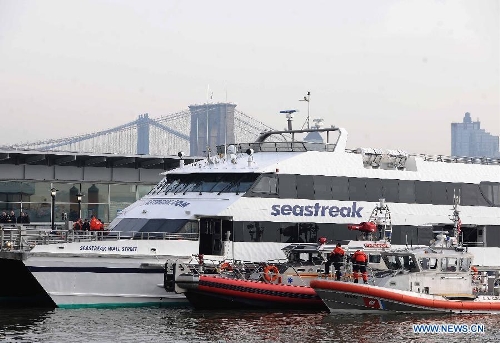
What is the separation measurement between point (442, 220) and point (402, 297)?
21.4ft

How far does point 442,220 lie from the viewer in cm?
3606

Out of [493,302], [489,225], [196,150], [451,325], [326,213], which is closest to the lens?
[451,325]

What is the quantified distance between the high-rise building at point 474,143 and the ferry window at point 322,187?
201ft

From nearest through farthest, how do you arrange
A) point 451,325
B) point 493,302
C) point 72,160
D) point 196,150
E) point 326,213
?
point 451,325, point 493,302, point 326,213, point 72,160, point 196,150

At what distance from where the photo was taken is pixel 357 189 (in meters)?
34.5

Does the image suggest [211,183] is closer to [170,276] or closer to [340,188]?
[340,188]

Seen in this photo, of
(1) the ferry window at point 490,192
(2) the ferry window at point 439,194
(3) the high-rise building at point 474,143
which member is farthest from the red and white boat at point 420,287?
(3) the high-rise building at point 474,143

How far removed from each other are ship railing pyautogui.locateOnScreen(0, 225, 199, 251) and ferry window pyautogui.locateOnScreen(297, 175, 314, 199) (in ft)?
11.8

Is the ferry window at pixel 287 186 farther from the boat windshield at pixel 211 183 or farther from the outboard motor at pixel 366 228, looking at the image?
the outboard motor at pixel 366 228

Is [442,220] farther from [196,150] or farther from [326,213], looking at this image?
[196,150]

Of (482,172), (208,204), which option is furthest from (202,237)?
(482,172)

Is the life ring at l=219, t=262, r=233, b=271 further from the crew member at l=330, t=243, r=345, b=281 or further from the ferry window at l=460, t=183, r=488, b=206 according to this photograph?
the ferry window at l=460, t=183, r=488, b=206

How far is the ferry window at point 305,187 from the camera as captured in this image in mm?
33562

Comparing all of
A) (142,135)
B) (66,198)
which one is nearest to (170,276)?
(66,198)
